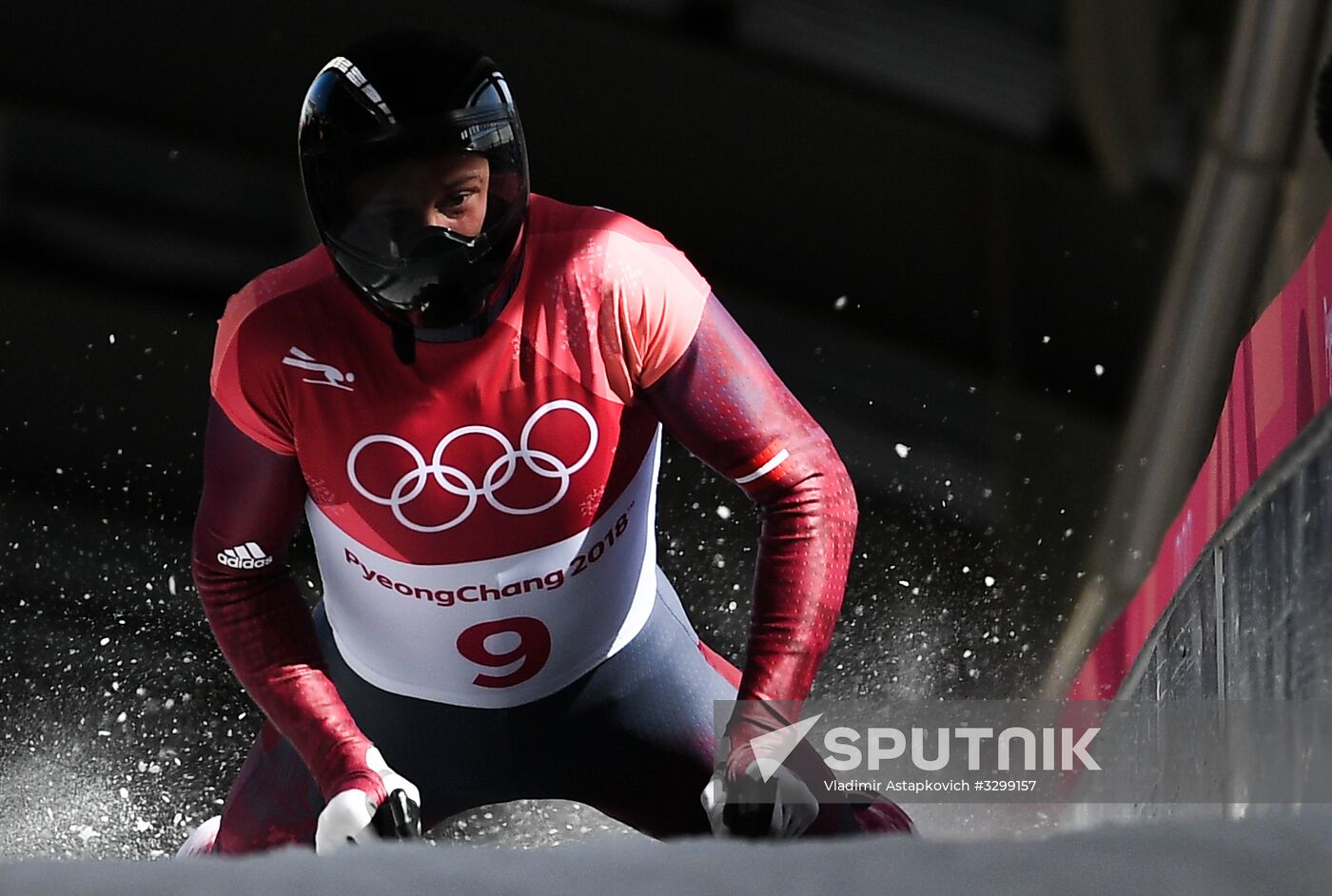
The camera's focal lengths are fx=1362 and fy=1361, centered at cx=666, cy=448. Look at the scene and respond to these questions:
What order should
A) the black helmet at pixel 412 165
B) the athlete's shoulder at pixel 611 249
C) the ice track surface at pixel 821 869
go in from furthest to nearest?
1. the athlete's shoulder at pixel 611 249
2. the black helmet at pixel 412 165
3. the ice track surface at pixel 821 869

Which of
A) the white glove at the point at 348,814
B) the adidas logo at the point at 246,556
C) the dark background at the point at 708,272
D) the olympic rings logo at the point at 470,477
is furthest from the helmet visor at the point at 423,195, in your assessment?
the white glove at the point at 348,814

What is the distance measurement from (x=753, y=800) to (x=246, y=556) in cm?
69

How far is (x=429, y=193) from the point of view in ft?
5.09

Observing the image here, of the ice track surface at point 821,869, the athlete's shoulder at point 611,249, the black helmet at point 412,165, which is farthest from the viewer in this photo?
the athlete's shoulder at point 611,249

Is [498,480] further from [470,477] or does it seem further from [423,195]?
[423,195]

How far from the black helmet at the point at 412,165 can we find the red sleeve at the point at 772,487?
266mm

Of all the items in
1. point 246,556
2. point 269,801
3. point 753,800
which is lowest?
point 269,801

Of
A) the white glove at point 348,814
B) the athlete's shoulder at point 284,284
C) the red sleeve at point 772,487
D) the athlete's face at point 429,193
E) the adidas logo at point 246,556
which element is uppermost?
the athlete's face at point 429,193

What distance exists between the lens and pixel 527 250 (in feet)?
5.34

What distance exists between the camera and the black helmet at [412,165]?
153 centimetres

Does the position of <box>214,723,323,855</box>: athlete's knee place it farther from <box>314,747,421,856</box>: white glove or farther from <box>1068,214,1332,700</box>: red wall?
<box>1068,214,1332,700</box>: red wall

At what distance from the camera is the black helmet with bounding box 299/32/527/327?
5.03 ft

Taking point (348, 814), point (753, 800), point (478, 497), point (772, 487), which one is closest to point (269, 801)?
point (348, 814)

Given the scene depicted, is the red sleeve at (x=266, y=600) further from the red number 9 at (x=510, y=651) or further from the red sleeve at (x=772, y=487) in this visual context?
the red sleeve at (x=772, y=487)
